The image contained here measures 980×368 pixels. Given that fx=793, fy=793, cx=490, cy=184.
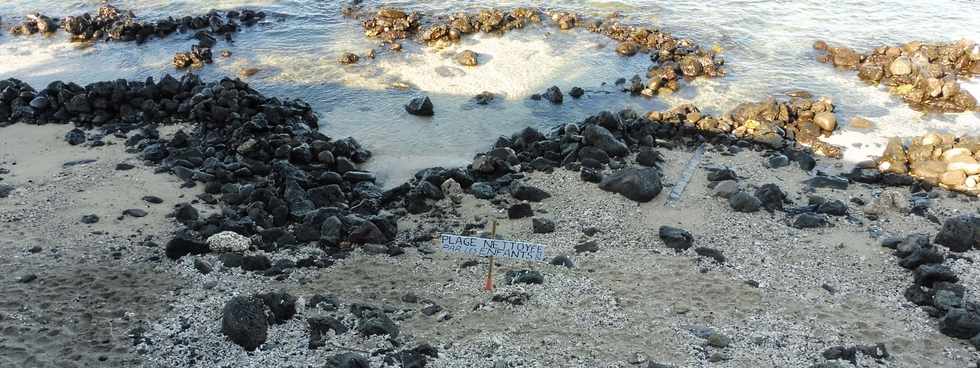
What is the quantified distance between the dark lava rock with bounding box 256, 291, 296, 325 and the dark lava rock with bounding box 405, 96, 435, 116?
399 inches

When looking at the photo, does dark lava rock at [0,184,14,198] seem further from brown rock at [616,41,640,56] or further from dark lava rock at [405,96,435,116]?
brown rock at [616,41,640,56]

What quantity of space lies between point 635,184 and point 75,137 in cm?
1223

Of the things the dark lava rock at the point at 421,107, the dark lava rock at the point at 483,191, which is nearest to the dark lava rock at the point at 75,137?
the dark lava rock at the point at 421,107

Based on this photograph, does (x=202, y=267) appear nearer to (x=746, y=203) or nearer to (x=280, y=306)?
(x=280, y=306)

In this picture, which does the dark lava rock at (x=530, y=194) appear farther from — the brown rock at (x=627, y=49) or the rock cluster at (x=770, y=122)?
the brown rock at (x=627, y=49)

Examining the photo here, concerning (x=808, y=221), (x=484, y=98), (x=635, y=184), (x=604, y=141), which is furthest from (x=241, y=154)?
(x=808, y=221)

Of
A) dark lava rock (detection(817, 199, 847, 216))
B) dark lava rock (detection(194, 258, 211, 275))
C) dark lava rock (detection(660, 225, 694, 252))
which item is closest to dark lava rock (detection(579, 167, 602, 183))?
dark lava rock (detection(660, 225, 694, 252))

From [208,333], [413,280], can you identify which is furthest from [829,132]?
[208,333]

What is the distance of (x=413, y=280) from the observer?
39.5ft

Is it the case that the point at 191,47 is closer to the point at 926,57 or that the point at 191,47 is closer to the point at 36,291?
the point at 36,291

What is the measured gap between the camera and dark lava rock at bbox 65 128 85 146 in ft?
57.0

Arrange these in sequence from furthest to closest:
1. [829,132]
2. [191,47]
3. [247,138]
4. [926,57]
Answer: [191,47]
[926,57]
[829,132]
[247,138]

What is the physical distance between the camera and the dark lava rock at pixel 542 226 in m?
13.6

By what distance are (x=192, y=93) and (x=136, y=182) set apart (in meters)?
5.36
